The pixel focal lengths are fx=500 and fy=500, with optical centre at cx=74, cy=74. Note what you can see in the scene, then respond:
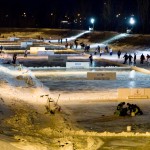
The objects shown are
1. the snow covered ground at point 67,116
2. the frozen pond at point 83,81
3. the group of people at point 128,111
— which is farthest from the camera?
the frozen pond at point 83,81

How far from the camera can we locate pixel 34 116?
68.5 ft

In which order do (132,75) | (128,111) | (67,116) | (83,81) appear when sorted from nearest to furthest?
(67,116) < (128,111) < (83,81) < (132,75)

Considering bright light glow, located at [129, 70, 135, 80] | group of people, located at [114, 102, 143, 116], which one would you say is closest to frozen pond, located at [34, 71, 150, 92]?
bright light glow, located at [129, 70, 135, 80]

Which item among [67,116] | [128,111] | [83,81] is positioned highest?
[83,81]

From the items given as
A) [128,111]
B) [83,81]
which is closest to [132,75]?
[83,81]

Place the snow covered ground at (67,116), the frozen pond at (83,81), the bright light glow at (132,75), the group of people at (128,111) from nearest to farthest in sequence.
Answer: the snow covered ground at (67,116)
the group of people at (128,111)
the frozen pond at (83,81)
the bright light glow at (132,75)

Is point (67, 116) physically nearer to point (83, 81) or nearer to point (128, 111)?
point (128, 111)

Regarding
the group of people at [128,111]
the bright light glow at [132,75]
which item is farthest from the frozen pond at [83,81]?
the group of people at [128,111]

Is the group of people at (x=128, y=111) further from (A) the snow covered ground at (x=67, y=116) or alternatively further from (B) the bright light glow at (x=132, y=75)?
(B) the bright light glow at (x=132, y=75)

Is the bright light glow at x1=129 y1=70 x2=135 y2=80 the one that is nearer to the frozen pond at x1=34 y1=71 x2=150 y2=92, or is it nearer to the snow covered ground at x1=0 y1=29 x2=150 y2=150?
the frozen pond at x1=34 y1=71 x2=150 y2=92

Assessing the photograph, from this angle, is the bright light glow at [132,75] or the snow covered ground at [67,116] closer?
the snow covered ground at [67,116]

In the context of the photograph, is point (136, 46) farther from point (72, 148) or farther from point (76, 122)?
point (72, 148)

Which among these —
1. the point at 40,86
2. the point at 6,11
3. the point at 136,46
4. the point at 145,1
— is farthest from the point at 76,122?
the point at 6,11

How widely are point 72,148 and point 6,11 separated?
519ft
